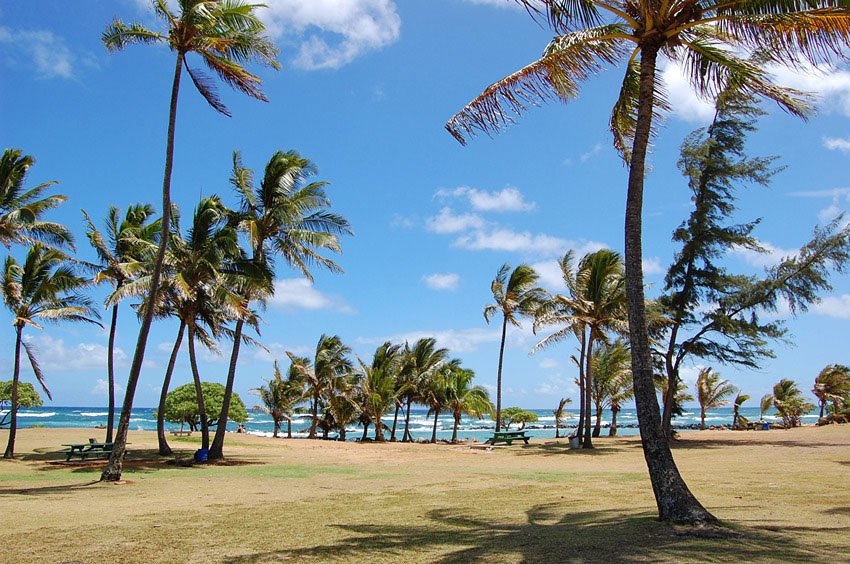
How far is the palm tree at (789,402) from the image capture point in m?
49.6

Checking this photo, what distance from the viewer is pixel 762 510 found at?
825 cm

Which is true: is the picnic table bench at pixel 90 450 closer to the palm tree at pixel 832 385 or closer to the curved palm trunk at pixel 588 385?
the curved palm trunk at pixel 588 385

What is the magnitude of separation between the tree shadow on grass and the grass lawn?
23 millimetres

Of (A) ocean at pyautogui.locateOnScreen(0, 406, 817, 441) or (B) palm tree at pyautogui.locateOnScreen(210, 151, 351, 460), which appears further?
(A) ocean at pyautogui.locateOnScreen(0, 406, 817, 441)

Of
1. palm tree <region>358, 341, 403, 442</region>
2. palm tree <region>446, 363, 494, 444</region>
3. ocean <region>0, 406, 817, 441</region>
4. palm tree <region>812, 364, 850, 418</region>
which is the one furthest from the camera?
ocean <region>0, 406, 817, 441</region>

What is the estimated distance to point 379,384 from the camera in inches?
1532

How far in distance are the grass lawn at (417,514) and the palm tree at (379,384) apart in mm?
20320

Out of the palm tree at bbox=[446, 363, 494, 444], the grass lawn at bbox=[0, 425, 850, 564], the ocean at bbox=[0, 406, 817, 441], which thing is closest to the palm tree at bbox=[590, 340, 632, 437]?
the palm tree at bbox=[446, 363, 494, 444]

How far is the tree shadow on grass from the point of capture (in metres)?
5.82

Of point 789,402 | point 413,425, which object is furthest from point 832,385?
point 413,425

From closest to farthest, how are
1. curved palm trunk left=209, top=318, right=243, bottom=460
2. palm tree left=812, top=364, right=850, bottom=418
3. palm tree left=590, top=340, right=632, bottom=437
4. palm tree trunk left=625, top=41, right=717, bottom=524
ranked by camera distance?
1. palm tree trunk left=625, top=41, right=717, bottom=524
2. curved palm trunk left=209, top=318, right=243, bottom=460
3. palm tree left=590, top=340, right=632, bottom=437
4. palm tree left=812, top=364, right=850, bottom=418

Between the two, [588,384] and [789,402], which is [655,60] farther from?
[789,402]

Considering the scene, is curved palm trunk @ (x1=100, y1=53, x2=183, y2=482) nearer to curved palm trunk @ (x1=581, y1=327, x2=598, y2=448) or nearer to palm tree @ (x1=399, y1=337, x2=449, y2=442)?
curved palm trunk @ (x1=581, y1=327, x2=598, y2=448)

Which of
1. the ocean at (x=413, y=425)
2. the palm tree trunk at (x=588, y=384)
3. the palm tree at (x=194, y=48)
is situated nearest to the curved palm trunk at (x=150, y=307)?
the palm tree at (x=194, y=48)
